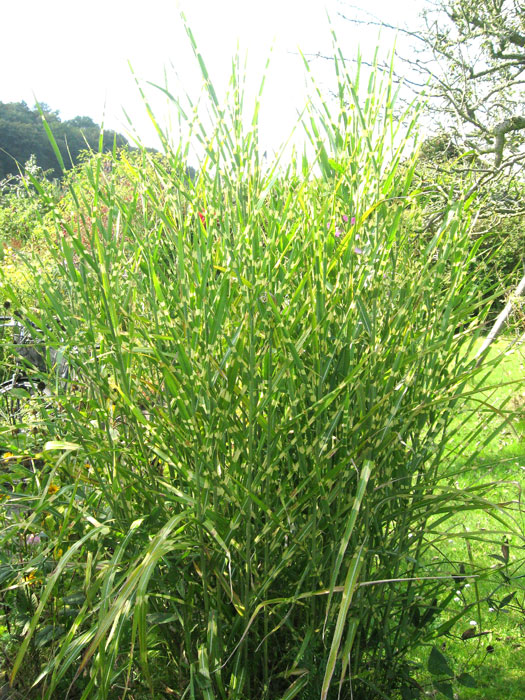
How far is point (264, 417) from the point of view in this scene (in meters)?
1.14

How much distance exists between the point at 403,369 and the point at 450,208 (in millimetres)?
426

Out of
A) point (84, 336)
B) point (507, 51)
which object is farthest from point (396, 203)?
point (507, 51)

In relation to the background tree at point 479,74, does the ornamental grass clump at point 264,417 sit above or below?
below

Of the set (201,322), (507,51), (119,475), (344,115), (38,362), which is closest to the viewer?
(201,322)

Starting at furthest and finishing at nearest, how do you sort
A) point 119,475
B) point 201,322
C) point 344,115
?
point 344,115, point 119,475, point 201,322

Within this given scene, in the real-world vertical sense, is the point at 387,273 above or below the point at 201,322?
above

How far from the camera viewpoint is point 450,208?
141 centimetres

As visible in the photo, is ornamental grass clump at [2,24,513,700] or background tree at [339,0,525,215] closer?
ornamental grass clump at [2,24,513,700]

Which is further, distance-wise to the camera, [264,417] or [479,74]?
[479,74]

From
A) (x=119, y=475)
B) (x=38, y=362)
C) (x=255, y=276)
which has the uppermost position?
(x=255, y=276)

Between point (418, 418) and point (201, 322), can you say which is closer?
point (201, 322)

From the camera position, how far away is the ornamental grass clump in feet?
3.52

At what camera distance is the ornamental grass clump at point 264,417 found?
1.07m

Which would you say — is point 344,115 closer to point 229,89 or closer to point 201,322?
point 229,89
